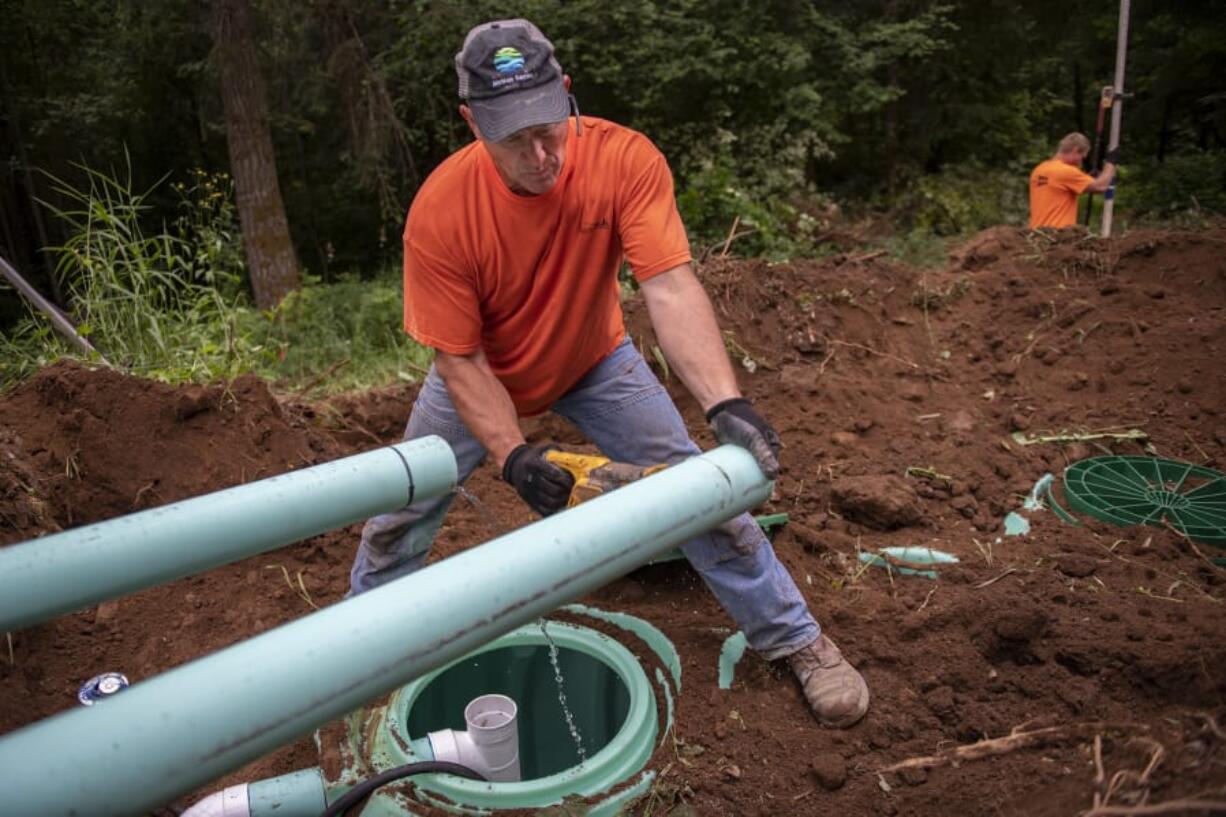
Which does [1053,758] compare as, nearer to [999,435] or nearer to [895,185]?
[999,435]

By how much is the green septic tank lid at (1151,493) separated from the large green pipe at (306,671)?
289 centimetres

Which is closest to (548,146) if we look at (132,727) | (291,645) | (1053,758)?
(291,645)

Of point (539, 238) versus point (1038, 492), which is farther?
point (1038, 492)

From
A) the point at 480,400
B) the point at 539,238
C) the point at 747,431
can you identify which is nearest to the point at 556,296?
the point at 539,238

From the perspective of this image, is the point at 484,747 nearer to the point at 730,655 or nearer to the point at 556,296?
the point at 730,655

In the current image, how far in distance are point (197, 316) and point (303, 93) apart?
583cm

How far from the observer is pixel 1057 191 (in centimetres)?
759

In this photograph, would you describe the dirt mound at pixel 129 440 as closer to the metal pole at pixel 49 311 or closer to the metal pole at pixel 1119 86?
the metal pole at pixel 49 311

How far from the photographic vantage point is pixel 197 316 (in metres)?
4.57

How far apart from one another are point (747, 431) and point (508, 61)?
1.11 m

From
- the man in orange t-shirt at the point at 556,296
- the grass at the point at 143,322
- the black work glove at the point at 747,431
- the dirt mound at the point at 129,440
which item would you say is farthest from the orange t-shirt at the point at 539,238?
the grass at the point at 143,322

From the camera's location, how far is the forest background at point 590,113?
27.2ft

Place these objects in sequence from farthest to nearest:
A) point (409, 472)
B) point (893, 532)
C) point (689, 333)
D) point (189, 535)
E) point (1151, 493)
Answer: point (1151, 493), point (893, 532), point (689, 333), point (409, 472), point (189, 535)

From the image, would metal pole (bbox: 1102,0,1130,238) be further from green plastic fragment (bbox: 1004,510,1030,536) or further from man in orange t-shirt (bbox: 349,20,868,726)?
man in orange t-shirt (bbox: 349,20,868,726)
